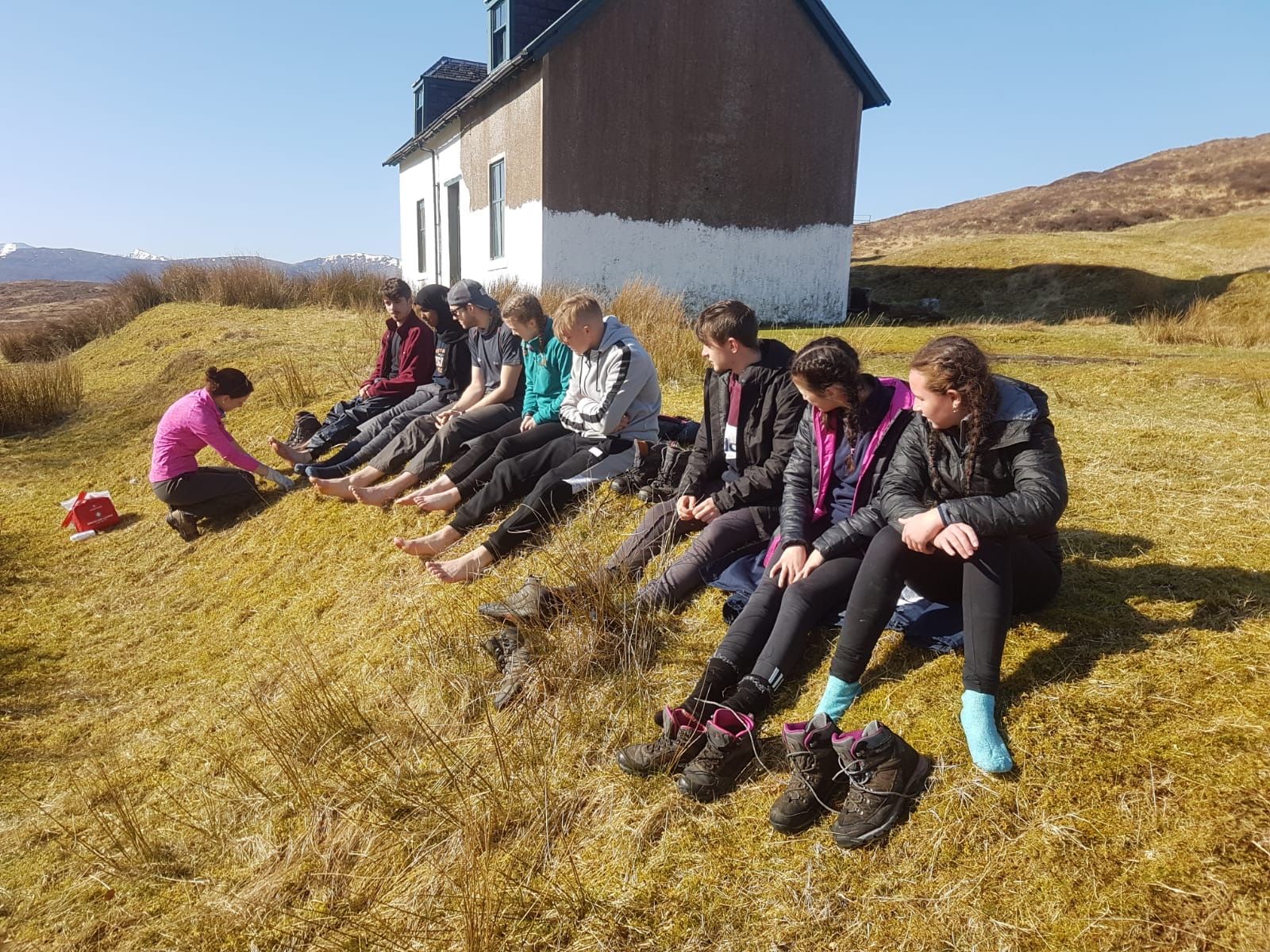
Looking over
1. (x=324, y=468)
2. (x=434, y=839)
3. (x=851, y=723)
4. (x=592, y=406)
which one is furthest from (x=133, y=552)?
(x=851, y=723)

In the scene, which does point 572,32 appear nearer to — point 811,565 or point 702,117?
point 702,117

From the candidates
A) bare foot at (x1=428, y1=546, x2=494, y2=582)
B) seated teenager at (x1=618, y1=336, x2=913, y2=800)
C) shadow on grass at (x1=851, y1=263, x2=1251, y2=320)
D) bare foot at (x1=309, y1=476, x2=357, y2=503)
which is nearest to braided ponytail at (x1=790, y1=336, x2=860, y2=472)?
seated teenager at (x1=618, y1=336, x2=913, y2=800)

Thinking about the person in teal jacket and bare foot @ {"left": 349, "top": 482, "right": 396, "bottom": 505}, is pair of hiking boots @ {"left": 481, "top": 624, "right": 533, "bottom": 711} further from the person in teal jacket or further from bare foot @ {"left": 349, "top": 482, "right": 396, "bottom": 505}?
bare foot @ {"left": 349, "top": 482, "right": 396, "bottom": 505}

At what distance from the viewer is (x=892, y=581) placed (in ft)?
9.04

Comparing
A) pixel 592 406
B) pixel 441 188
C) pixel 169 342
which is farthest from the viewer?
pixel 441 188

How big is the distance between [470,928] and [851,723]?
1.39m

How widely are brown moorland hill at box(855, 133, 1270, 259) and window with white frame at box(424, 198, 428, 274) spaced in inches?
702

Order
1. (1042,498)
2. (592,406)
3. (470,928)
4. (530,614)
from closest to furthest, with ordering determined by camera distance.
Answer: (470,928) < (1042,498) < (530,614) < (592,406)

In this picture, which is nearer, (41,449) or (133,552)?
(133,552)

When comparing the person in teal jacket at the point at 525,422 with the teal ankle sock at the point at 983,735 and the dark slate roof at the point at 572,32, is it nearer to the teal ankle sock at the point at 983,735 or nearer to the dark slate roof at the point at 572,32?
the teal ankle sock at the point at 983,735

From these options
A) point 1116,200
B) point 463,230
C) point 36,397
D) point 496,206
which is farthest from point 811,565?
point 1116,200

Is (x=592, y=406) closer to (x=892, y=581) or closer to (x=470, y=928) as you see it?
(x=892, y=581)

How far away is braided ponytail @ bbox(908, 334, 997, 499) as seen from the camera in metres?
2.74

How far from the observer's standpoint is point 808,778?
254 centimetres
